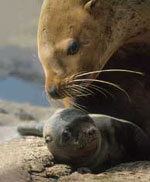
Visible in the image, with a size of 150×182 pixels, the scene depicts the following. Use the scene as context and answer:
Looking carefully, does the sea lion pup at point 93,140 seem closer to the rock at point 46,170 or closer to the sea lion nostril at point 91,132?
the sea lion nostril at point 91,132

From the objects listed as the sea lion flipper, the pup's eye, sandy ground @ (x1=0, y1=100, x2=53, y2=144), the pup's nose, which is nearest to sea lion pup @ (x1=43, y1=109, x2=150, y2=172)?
the pup's nose

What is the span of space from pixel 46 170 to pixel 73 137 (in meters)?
0.23

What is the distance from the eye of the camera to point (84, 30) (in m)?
2.99

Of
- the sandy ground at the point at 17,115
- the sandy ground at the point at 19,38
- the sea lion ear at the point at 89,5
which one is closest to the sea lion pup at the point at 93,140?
the sea lion ear at the point at 89,5

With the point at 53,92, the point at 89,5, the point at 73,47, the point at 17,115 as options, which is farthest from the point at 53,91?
the point at 17,115

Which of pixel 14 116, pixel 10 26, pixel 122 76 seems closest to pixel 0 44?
pixel 10 26

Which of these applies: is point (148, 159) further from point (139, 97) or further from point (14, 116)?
point (14, 116)

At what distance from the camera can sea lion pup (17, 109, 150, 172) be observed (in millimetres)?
3031

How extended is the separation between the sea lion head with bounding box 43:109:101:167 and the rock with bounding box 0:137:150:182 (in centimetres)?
7

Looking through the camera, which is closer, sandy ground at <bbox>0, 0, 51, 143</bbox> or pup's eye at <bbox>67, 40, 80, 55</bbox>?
pup's eye at <bbox>67, 40, 80, 55</bbox>

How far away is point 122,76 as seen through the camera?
11.1ft

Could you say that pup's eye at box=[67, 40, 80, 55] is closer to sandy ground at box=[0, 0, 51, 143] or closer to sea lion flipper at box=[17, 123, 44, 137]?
sea lion flipper at box=[17, 123, 44, 137]

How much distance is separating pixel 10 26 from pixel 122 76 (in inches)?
195

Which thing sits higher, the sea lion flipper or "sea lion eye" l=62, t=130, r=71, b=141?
the sea lion flipper
